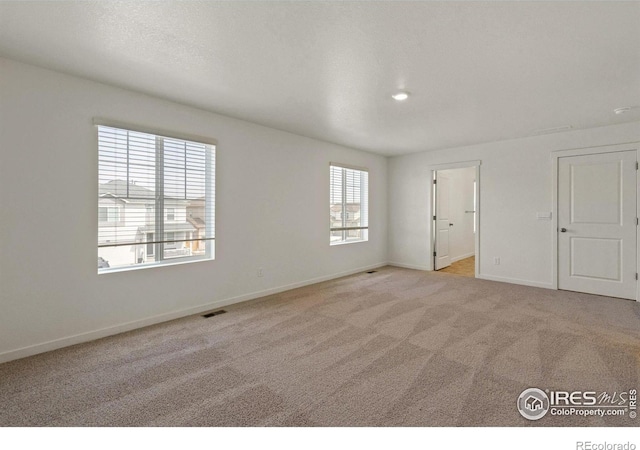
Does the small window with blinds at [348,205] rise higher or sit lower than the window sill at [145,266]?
higher

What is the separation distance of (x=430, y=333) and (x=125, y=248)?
3.23 m

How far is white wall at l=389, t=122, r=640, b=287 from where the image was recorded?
15.2 feet

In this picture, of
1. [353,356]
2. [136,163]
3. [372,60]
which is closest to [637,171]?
[372,60]

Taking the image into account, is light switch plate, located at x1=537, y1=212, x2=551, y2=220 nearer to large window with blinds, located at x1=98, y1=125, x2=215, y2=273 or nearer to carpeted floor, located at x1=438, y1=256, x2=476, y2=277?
carpeted floor, located at x1=438, y1=256, x2=476, y2=277

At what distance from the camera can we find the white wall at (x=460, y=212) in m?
7.05

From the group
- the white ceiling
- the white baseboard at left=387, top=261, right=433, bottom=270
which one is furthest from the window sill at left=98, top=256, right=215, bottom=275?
the white baseboard at left=387, top=261, right=433, bottom=270

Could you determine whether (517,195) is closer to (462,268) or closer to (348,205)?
(462,268)

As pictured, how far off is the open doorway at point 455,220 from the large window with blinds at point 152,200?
444cm

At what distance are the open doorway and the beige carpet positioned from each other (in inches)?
98.3

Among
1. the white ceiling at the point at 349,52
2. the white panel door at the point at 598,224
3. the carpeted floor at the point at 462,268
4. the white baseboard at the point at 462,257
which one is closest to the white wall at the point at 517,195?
the white panel door at the point at 598,224

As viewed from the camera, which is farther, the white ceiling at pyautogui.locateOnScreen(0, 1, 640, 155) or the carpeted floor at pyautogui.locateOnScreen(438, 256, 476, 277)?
the carpeted floor at pyautogui.locateOnScreen(438, 256, 476, 277)

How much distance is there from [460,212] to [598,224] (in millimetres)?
3189

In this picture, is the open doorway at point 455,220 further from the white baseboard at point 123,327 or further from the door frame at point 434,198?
the white baseboard at point 123,327

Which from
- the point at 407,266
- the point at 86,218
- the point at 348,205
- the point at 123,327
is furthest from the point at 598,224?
the point at 86,218
